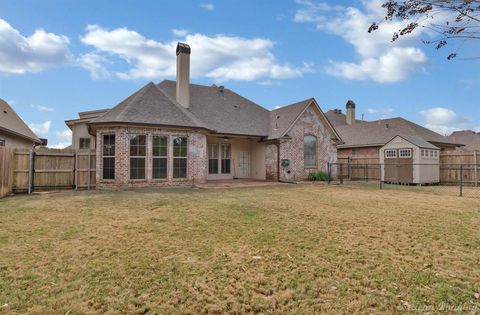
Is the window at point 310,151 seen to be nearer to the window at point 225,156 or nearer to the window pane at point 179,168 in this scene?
the window at point 225,156

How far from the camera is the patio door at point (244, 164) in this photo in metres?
20.0

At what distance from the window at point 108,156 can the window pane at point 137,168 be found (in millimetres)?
829

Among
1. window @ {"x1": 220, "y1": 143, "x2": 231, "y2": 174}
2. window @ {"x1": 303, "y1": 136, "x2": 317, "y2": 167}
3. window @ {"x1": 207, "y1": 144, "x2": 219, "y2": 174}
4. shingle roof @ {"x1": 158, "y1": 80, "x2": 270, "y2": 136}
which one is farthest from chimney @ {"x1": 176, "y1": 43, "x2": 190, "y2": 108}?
window @ {"x1": 303, "y1": 136, "x2": 317, "y2": 167}

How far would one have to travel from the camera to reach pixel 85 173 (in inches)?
519

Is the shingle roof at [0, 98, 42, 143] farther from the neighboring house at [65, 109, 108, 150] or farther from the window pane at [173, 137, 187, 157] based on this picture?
the window pane at [173, 137, 187, 157]

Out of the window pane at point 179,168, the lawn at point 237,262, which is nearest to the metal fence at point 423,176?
the window pane at point 179,168

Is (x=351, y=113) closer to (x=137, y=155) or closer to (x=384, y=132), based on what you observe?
(x=384, y=132)

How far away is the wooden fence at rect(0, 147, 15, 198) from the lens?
430 inches

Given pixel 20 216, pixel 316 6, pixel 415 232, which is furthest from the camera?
pixel 316 6

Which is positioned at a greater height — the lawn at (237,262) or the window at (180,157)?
the window at (180,157)

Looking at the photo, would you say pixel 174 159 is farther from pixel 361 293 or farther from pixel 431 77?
pixel 431 77

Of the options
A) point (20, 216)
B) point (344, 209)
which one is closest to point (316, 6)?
point (344, 209)

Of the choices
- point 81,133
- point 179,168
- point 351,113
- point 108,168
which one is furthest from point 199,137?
point 351,113

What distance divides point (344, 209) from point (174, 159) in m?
8.95
